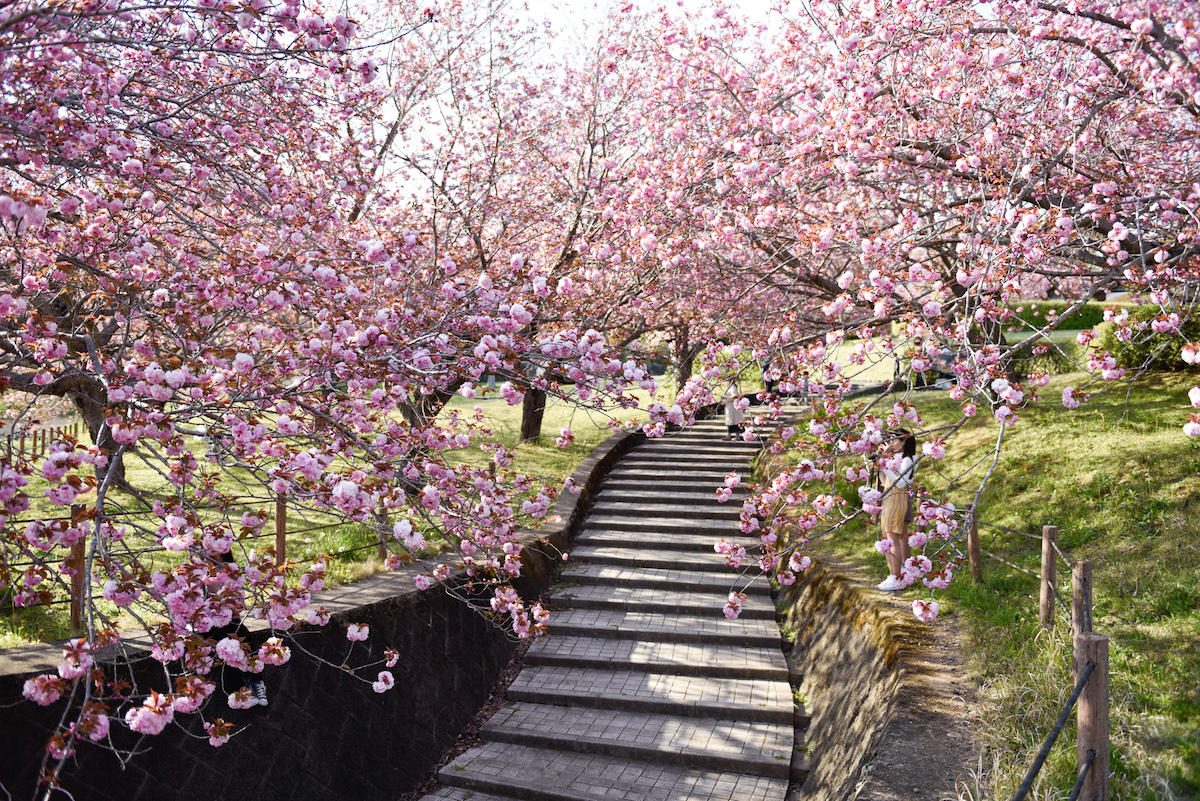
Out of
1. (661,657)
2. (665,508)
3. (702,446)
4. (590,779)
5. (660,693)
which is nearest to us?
(590,779)

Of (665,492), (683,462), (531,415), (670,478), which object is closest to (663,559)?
(665,492)

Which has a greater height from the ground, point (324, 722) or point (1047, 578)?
point (1047, 578)

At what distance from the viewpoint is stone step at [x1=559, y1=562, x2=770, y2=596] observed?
977 centimetres

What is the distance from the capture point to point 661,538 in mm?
11203

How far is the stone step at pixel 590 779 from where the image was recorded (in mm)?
6168

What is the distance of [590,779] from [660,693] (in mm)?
1328

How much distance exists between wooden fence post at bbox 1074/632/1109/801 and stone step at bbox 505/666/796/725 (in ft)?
12.4

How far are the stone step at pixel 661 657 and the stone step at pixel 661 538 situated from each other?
7.40 ft

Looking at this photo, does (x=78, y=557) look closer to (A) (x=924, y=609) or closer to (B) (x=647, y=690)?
(B) (x=647, y=690)

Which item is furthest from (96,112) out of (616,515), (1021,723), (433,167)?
(616,515)

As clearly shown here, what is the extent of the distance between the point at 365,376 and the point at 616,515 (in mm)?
8293

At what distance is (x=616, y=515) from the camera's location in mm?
12188

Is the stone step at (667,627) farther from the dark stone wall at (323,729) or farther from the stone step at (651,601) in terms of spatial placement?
the dark stone wall at (323,729)

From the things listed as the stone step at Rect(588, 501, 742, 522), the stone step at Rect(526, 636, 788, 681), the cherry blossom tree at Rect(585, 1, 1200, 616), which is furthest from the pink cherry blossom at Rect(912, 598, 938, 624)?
the stone step at Rect(588, 501, 742, 522)
